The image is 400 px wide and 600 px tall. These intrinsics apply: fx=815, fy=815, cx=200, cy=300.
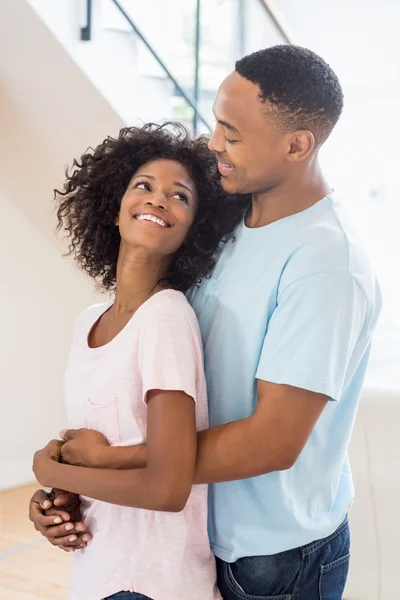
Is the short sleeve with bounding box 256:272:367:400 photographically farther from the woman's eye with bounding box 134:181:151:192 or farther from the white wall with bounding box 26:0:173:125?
the white wall with bounding box 26:0:173:125

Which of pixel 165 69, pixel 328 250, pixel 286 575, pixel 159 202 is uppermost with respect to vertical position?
pixel 159 202

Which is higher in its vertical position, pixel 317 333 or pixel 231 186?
pixel 231 186

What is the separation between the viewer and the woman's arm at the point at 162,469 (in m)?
1.20

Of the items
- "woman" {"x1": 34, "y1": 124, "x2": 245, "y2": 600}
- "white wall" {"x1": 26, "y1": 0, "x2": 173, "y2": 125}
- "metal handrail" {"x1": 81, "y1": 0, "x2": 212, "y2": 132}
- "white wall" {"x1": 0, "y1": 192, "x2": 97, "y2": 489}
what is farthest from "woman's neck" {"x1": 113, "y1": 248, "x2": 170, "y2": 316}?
"white wall" {"x1": 0, "y1": 192, "x2": 97, "y2": 489}

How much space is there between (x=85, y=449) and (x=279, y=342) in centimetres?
36

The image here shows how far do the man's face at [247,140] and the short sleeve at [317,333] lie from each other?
222 millimetres

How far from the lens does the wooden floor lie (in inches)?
116

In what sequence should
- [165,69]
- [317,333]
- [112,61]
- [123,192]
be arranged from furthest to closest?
[165,69] → [112,61] → [123,192] → [317,333]

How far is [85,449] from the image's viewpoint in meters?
1.31

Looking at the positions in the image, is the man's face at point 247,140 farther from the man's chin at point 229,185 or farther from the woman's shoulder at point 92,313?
the woman's shoulder at point 92,313

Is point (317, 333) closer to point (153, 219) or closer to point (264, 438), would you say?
point (264, 438)

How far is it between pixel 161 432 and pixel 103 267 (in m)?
0.55

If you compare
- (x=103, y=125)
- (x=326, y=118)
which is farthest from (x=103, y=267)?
(x=103, y=125)

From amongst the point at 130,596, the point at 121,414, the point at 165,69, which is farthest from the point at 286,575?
the point at 165,69
